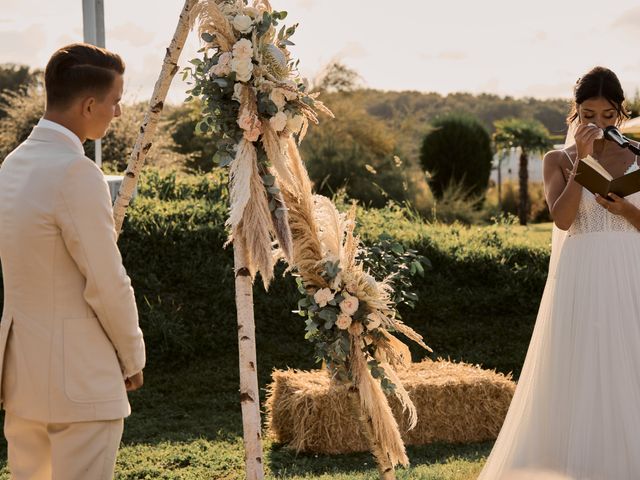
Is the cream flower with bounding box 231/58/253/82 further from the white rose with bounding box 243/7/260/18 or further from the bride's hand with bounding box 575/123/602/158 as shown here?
the bride's hand with bounding box 575/123/602/158

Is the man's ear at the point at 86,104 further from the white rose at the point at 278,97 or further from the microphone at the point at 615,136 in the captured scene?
the microphone at the point at 615,136

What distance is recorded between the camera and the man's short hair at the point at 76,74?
8.71 ft

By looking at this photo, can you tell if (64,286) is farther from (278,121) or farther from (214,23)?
(214,23)

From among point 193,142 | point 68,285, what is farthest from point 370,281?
point 193,142

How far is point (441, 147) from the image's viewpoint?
887 inches

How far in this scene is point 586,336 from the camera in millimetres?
4328

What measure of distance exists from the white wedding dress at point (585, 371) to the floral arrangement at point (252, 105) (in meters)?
1.47

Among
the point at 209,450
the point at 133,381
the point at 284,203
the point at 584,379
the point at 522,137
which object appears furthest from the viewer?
the point at 522,137

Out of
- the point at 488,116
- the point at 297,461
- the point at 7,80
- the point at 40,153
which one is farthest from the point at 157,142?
the point at 488,116

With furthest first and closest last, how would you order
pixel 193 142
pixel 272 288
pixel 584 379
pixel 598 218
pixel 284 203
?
1. pixel 193 142
2. pixel 272 288
3. pixel 598 218
4. pixel 584 379
5. pixel 284 203

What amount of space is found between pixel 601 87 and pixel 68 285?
256 cm

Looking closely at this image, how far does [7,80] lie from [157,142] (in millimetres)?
23061

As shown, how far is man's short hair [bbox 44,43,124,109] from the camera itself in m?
2.65

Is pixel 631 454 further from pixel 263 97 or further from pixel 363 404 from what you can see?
pixel 263 97
